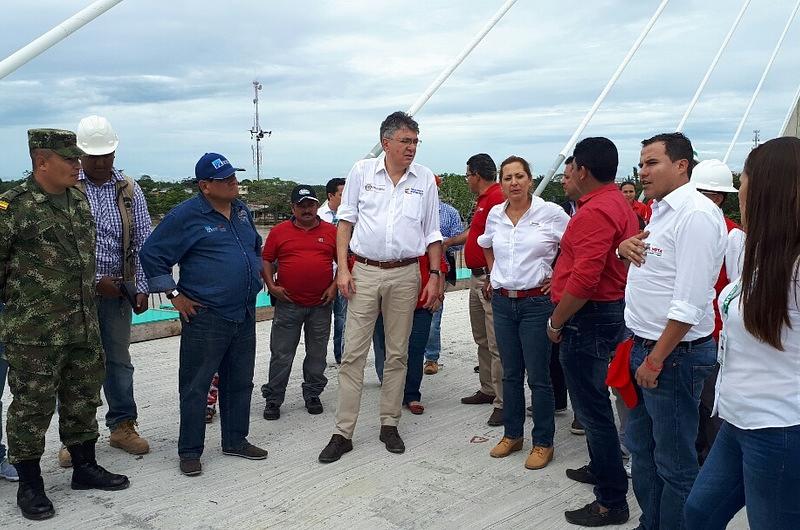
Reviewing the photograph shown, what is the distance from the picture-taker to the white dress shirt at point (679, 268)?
249 cm

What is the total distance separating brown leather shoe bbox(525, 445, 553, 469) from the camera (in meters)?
3.98

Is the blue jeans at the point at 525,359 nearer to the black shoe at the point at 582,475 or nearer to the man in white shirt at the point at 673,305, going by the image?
the black shoe at the point at 582,475

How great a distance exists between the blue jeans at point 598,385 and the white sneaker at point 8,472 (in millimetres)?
2950

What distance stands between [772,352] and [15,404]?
3.22 metres

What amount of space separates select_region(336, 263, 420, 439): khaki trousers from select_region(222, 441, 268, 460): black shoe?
466mm

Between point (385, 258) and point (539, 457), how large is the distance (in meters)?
1.45

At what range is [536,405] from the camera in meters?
4.05

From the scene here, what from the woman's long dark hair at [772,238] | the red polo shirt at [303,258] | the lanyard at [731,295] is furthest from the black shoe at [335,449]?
the woman's long dark hair at [772,238]

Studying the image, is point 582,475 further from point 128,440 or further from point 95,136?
point 95,136

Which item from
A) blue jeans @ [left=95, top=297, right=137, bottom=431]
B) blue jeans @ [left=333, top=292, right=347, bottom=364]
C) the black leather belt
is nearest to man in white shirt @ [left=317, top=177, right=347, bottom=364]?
blue jeans @ [left=333, top=292, right=347, bottom=364]

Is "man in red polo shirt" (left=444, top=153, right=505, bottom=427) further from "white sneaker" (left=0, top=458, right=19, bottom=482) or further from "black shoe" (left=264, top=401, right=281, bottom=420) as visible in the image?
"white sneaker" (left=0, top=458, right=19, bottom=482)

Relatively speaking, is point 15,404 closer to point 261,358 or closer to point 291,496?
point 291,496

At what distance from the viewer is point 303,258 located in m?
5.05

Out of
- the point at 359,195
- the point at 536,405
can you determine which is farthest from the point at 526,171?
the point at 536,405
